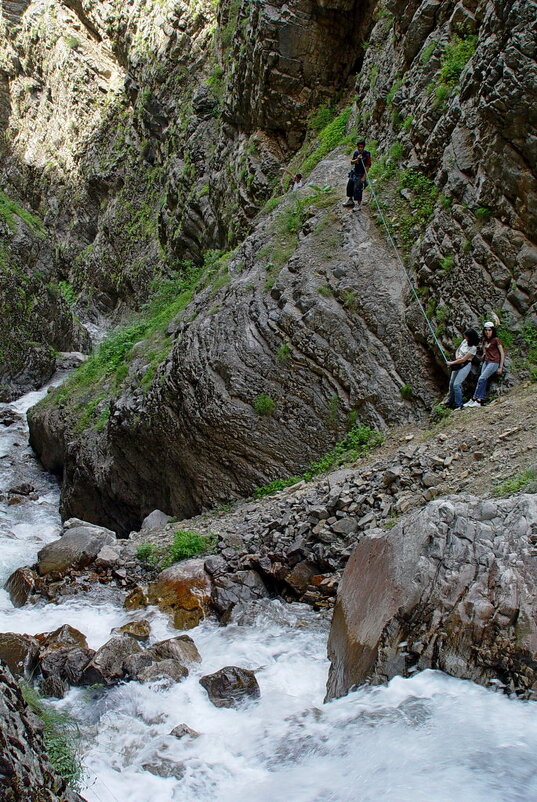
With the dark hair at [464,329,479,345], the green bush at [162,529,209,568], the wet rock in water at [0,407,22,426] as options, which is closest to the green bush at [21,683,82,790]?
the green bush at [162,529,209,568]

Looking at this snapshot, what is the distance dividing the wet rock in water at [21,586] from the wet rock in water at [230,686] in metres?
4.01

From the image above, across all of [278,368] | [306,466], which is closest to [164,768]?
[306,466]

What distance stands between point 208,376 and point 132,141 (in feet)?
87.0

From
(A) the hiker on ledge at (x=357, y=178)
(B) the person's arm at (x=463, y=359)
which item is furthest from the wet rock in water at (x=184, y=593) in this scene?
(A) the hiker on ledge at (x=357, y=178)

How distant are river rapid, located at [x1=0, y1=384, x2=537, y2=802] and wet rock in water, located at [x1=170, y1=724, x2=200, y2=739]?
0.05 m

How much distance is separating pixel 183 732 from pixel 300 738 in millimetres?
1075

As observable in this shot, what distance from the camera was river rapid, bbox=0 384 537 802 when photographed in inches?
145

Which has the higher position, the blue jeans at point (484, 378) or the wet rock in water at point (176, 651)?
the wet rock in water at point (176, 651)

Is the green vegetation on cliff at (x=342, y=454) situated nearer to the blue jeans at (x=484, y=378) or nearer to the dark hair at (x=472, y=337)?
the blue jeans at (x=484, y=378)

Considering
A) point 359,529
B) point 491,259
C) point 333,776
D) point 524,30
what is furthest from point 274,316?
point 333,776

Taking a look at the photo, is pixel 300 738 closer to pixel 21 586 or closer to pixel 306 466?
pixel 21 586

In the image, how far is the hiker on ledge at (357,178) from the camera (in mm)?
12312

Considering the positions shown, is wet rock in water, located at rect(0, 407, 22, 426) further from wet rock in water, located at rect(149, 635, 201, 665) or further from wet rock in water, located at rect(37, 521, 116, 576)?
wet rock in water, located at rect(149, 635, 201, 665)

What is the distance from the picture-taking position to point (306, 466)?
10898mm
